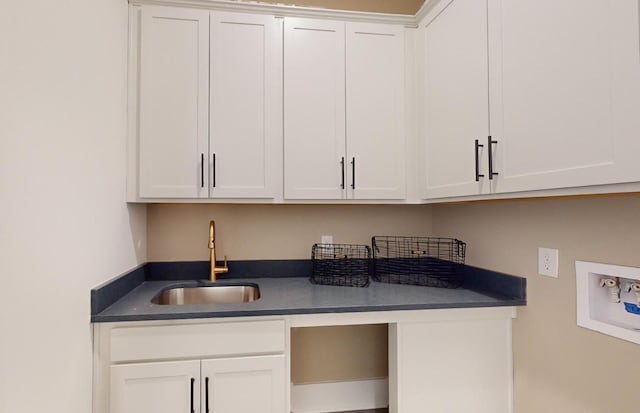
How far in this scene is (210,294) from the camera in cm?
201

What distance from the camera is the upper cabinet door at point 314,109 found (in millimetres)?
1854

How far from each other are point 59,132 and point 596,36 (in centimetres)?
163

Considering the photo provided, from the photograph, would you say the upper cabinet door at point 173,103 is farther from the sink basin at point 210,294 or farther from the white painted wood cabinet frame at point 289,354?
the white painted wood cabinet frame at point 289,354

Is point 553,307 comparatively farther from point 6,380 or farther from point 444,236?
point 6,380

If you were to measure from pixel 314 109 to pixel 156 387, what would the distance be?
1.48 m

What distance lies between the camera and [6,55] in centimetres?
88

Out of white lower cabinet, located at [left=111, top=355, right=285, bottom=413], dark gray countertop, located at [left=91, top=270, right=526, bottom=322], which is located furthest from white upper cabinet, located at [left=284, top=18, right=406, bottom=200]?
white lower cabinet, located at [left=111, top=355, right=285, bottom=413]

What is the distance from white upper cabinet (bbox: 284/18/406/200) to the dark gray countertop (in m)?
0.51

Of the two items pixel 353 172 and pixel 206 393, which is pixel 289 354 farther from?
pixel 353 172

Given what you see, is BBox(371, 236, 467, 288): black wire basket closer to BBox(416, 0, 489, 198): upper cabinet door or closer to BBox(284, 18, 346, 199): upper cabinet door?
BBox(416, 0, 489, 198): upper cabinet door

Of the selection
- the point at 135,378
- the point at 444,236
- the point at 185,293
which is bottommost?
the point at 135,378

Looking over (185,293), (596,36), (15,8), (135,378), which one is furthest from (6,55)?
(596,36)

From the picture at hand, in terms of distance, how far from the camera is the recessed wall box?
112 centimetres

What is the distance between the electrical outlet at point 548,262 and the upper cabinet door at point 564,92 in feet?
1.15
